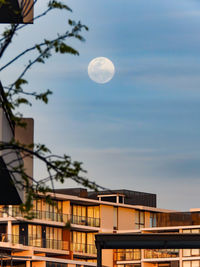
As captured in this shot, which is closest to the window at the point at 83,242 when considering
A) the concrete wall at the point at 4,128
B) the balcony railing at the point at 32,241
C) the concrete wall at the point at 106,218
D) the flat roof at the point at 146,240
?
the concrete wall at the point at 106,218

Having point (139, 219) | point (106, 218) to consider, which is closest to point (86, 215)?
point (106, 218)

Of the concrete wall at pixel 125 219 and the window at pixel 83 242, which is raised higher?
the concrete wall at pixel 125 219

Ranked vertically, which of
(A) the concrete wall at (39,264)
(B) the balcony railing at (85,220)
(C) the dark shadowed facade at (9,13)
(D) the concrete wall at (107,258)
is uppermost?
(B) the balcony railing at (85,220)

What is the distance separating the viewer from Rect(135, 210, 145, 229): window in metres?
125

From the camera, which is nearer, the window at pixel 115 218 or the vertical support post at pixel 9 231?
the vertical support post at pixel 9 231

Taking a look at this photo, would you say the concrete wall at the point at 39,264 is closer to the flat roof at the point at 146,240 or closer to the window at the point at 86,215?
the window at the point at 86,215

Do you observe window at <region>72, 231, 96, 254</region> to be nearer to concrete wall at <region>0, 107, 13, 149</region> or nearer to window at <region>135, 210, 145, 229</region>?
window at <region>135, 210, 145, 229</region>

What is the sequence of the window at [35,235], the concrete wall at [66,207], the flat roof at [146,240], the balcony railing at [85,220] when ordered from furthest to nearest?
1. the balcony railing at [85,220]
2. the concrete wall at [66,207]
3. the window at [35,235]
4. the flat roof at [146,240]

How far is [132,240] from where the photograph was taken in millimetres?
36062

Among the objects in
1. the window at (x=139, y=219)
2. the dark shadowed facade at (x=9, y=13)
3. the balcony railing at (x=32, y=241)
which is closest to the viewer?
the dark shadowed facade at (x=9, y=13)

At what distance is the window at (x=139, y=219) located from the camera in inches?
4919

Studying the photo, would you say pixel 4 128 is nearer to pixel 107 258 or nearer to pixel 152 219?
pixel 107 258

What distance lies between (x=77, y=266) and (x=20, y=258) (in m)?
11.6

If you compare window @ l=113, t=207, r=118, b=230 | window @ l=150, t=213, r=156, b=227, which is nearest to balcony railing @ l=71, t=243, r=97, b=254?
window @ l=113, t=207, r=118, b=230
